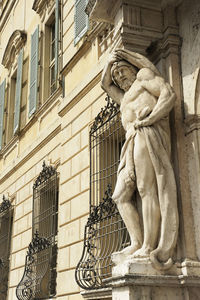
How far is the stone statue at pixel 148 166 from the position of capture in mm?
4484

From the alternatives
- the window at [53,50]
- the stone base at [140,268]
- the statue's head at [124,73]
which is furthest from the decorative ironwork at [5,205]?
the stone base at [140,268]

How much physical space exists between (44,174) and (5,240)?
310cm

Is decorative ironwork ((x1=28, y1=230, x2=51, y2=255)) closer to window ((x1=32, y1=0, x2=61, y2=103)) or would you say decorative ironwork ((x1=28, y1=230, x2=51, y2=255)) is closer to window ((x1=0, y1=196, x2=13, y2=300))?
window ((x1=0, y1=196, x2=13, y2=300))

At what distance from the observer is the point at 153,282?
4.18 metres

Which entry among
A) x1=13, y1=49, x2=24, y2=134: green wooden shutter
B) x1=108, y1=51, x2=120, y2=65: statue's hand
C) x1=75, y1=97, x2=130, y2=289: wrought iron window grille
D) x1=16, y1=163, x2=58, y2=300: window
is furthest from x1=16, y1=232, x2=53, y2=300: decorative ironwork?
x1=108, y1=51, x2=120, y2=65: statue's hand

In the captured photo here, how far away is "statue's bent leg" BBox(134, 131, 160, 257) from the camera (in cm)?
449

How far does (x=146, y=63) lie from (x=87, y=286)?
3.09 meters

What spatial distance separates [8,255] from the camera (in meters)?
10.8

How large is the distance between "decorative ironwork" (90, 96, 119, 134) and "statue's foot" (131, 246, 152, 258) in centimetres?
228

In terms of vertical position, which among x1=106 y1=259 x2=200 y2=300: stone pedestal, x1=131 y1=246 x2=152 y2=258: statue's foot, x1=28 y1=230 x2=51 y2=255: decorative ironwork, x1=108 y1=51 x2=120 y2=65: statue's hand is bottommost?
x1=106 y1=259 x2=200 y2=300: stone pedestal

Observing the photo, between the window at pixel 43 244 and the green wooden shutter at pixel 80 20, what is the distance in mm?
2538

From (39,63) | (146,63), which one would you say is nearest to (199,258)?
(146,63)

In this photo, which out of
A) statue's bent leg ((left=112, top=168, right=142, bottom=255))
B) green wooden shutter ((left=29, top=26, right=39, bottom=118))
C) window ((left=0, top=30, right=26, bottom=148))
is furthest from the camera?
window ((left=0, top=30, right=26, bottom=148))

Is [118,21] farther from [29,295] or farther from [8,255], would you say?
[8,255]
